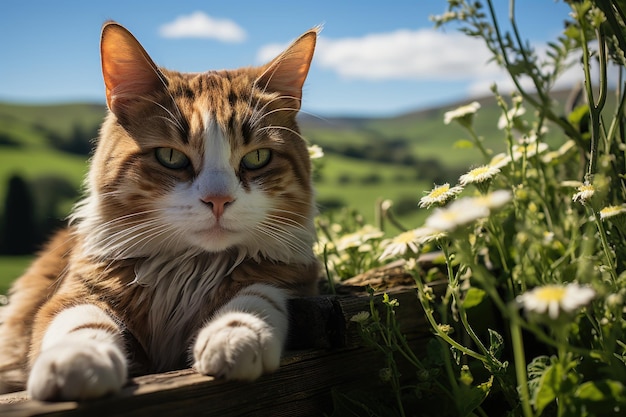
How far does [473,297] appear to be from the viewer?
4.10 ft

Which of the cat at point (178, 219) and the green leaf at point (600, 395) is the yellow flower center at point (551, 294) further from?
the cat at point (178, 219)

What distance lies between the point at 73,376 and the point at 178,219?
418 mm

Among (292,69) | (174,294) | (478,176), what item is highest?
(292,69)

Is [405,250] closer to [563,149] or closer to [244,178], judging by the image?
[244,178]

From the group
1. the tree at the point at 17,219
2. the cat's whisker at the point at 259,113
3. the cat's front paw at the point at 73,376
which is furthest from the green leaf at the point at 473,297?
the tree at the point at 17,219

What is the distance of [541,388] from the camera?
76cm

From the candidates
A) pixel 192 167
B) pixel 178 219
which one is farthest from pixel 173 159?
pixel 178 219

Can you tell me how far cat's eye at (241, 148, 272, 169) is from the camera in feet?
4.05

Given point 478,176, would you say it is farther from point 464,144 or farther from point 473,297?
point 464,144

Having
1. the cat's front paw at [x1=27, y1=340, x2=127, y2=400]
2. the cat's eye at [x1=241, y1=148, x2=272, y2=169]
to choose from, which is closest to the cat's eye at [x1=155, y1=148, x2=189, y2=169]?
the cat's eye at [x1=241, y1=148, x2=272, y2=169]

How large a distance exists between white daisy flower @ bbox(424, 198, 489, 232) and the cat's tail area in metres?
1.01

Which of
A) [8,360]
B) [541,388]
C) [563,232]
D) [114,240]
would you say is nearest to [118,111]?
[114,240]

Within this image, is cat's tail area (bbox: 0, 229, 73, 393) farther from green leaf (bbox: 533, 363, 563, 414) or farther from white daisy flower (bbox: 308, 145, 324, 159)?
green leaf (bbox: 533, 363, 563, 414)

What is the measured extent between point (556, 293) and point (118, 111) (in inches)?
40.3
